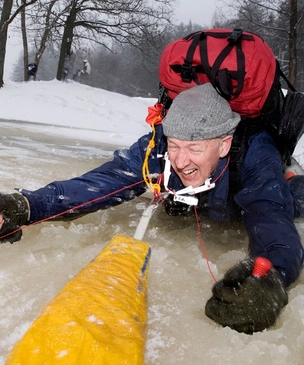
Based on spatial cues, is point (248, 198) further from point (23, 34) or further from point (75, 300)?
point (23, 34)

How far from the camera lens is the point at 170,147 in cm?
214

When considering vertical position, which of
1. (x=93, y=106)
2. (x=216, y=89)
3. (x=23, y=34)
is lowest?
(x=93, y=106)

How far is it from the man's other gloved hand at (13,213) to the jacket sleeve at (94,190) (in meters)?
0.06

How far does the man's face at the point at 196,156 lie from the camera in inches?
81.7

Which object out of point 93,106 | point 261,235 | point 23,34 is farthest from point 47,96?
point 261,235

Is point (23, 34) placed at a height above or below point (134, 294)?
above

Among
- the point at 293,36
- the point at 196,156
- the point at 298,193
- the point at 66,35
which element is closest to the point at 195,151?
the point at 196,156

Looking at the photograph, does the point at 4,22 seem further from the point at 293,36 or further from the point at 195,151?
the point at 195,151

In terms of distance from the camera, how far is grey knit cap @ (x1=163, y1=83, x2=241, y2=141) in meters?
2.03

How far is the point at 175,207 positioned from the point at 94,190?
0.56 meters

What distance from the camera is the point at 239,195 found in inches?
84.7

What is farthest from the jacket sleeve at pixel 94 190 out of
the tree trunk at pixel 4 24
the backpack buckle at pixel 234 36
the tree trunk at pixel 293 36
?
the tree trunk at pixel 4 24

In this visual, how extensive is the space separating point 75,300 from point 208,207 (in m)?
1.37

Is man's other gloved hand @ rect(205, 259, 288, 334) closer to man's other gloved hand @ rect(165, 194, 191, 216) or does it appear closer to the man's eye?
the man's eye
